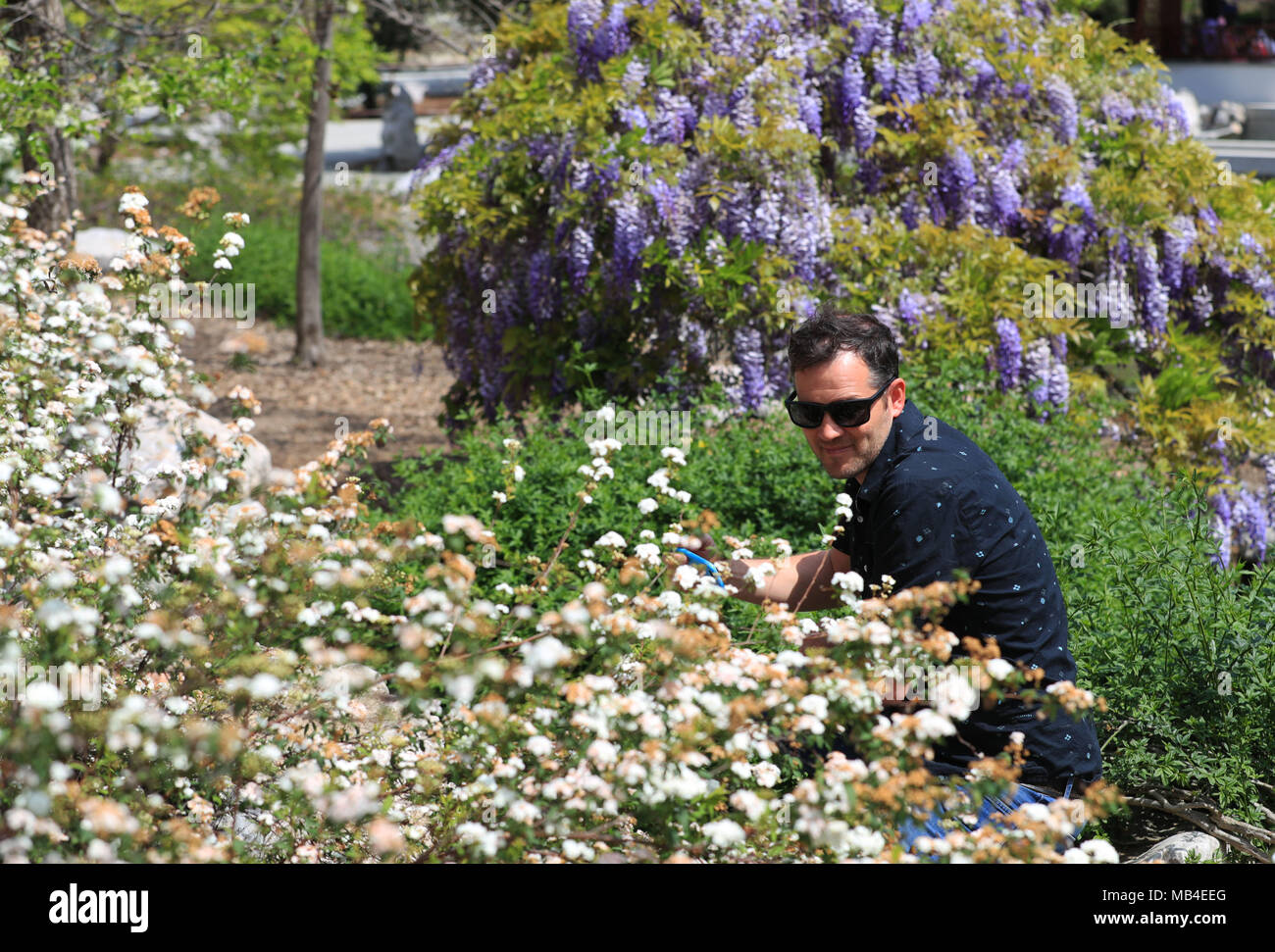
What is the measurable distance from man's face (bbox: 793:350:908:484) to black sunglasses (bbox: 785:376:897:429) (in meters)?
0.01

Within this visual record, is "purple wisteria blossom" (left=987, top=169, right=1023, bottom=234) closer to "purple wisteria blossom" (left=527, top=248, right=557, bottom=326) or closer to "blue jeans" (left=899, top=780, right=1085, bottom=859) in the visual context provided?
"purple wisteria blossom" (left=527, top=248, right=557, bottom=326)

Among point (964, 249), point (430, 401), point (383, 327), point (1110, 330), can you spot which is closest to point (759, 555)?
point (964, 249)

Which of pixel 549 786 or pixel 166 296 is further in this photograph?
pixel 166 296

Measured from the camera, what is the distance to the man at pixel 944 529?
2.94 metres

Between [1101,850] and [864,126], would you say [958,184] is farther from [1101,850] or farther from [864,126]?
[1101,850]

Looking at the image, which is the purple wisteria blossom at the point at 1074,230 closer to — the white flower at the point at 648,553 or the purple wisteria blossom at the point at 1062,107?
the purple wisteria blossom at the point at 1062,107

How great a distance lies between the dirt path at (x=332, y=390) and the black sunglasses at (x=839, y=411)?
4.86 meters

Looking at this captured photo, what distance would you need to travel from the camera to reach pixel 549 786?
219 centimetres

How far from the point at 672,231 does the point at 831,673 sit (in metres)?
4.12

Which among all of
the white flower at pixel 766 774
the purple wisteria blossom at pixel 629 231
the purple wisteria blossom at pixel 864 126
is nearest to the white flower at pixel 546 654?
the white flower at pixel 766 774

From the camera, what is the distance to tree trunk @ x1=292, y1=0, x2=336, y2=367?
9.45 metres

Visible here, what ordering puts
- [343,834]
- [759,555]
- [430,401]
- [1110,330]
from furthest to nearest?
[430,401]
[1110,330]
[759,555]
[343,834]

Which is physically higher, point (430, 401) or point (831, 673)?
point (831, 673)
